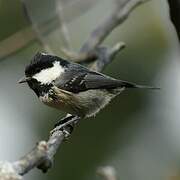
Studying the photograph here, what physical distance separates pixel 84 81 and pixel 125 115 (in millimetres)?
3040

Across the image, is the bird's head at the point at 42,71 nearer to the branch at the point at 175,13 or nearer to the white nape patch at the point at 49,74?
the white nape patch at the point at 49,74

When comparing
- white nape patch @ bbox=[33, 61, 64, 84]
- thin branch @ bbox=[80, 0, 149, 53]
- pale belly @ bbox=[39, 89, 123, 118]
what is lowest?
pale belly @ bbox=[39, 89, 123, 118]

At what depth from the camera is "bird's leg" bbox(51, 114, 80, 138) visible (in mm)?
3696

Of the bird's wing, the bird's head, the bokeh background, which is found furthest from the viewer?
the bokeh background

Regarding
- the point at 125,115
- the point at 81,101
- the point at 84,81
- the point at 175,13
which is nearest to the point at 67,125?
the point at 81,101

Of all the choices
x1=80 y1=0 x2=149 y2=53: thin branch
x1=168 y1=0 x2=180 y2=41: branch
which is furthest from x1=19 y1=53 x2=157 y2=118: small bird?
x1=168 y1=0 x2=180 y2=41: branch

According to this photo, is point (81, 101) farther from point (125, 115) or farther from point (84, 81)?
point (125, 115)

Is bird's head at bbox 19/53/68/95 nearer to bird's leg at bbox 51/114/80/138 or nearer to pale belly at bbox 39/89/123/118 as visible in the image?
pale belly at bbox 39/89/123/118

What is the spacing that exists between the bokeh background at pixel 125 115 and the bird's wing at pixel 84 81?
2439mm

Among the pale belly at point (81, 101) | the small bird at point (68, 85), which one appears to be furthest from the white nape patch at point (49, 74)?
the pale belly at point (81, 101)

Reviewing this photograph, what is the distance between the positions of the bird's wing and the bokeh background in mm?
2439

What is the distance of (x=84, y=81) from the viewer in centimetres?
441

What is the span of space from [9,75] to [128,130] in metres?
1.52

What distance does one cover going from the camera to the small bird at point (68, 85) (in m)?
4.20
